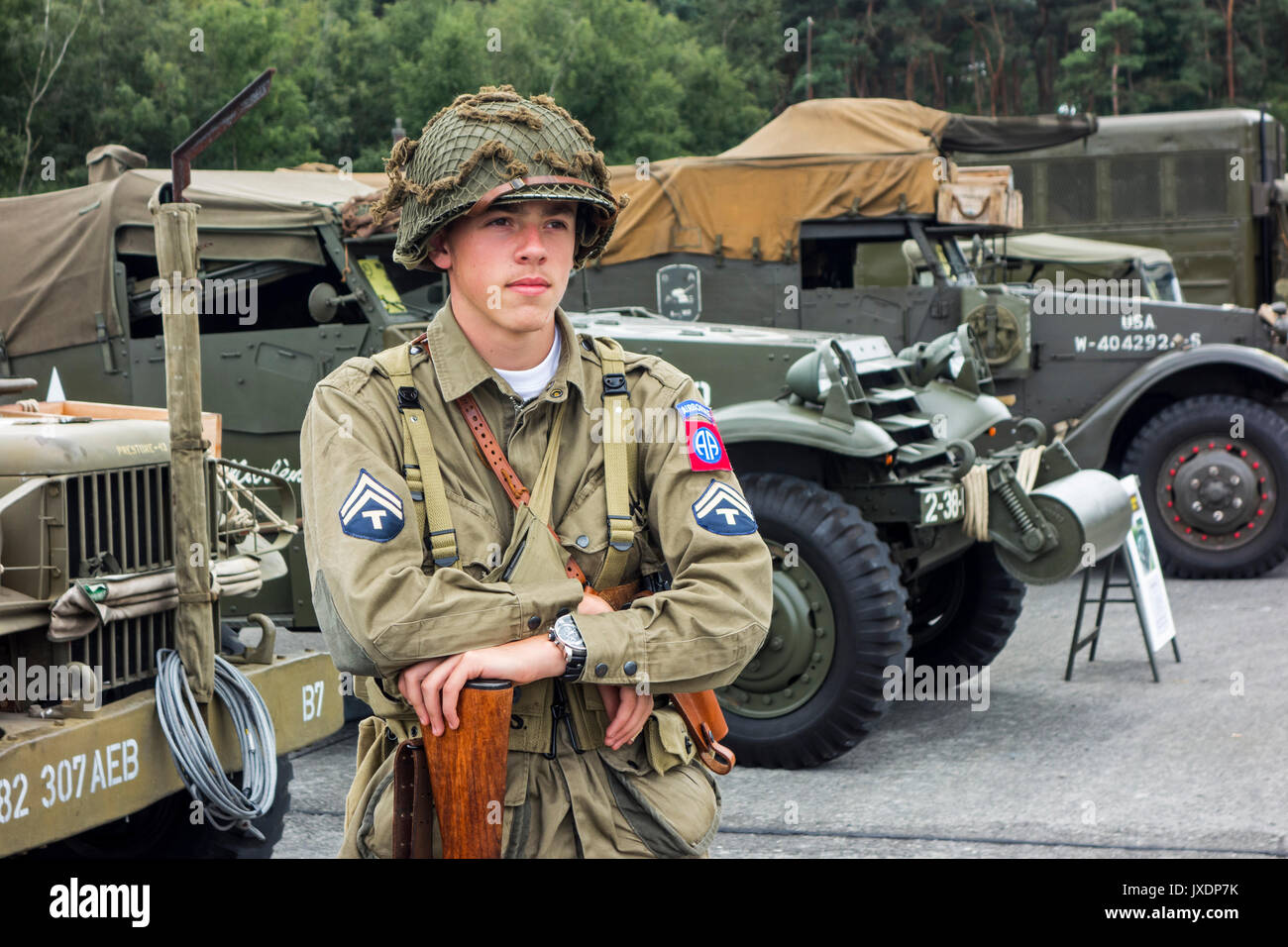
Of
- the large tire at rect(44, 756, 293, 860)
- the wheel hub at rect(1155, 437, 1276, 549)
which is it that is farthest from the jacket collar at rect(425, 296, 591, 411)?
the wheel hub at rect(1155, 437, 1276, 549)

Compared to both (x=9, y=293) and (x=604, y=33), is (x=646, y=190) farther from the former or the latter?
(x=604, y=33)

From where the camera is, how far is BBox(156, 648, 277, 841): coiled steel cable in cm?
353

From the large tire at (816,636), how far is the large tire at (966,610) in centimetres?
105

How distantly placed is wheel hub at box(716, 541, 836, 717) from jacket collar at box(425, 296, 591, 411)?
354 centimetres

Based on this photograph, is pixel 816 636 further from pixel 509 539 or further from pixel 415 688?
pixel 415 688

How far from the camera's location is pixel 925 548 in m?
5.95

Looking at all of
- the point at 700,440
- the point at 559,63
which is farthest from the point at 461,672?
the point at 559,63

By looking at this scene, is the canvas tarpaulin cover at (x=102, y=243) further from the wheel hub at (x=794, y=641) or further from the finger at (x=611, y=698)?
the finger at (x=611, y=698)

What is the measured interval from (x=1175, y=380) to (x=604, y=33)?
15.3m

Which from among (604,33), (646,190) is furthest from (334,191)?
(604,33)

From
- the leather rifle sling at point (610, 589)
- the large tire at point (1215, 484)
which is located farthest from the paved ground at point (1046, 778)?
the leather rifle sling at point (610, 589)

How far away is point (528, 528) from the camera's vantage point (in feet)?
6.54

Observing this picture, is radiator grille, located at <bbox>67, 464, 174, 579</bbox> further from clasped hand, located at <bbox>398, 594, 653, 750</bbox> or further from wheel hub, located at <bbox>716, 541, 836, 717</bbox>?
wheel hub, located at <bbox>716, 541, 836, 717</bbox>

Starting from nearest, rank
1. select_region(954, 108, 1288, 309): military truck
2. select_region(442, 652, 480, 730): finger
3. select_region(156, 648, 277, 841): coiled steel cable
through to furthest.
→ select_region(442, 652, 480, 730): finger → select_region(156, 648, 277, 841): coiled steel cable → select_region(954, 108, 1288, 309): military truck
